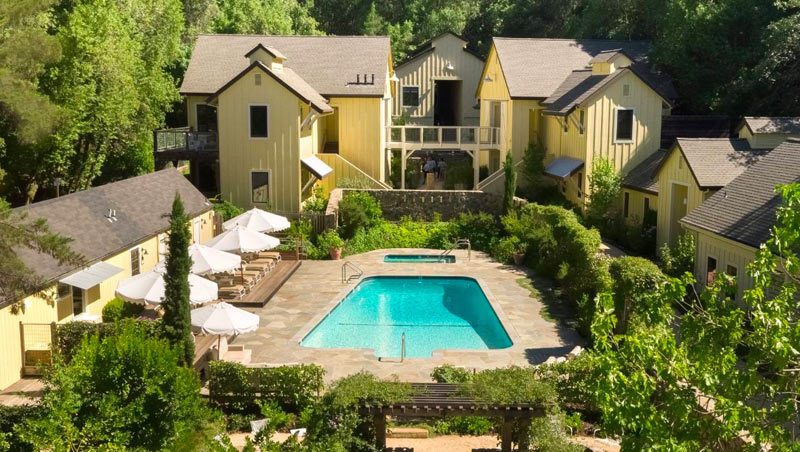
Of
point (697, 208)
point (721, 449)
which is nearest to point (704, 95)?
point (697, 208)

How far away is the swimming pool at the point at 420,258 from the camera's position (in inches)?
1270

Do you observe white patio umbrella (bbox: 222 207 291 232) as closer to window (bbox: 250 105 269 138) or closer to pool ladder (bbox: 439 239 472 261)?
window (bbox: 250 105 269 138)

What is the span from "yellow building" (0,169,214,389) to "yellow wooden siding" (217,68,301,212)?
433cm

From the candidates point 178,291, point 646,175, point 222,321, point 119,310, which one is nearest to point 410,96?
point 646,175

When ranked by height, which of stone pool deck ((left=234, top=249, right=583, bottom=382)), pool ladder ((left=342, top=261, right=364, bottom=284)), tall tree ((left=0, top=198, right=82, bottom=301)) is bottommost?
stone pool deck ((left=234, top=249, right=583, bottom=382))

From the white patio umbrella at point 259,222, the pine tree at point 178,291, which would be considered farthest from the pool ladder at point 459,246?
the pine tree at point 178,291

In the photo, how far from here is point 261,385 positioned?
17125 millimetres

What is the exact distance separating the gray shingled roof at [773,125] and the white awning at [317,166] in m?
16.7

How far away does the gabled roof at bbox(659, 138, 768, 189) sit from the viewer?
25.7 metres

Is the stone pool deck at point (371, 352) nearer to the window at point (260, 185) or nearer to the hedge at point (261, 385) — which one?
the hedge at point (261, 385)

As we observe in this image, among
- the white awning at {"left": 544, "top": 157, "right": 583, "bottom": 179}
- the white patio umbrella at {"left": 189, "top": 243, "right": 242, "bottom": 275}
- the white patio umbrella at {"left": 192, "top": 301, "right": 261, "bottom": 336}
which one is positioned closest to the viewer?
the white patio umbrella at {"left": 192, "top": 301, "right": 261, "bottom": 336}

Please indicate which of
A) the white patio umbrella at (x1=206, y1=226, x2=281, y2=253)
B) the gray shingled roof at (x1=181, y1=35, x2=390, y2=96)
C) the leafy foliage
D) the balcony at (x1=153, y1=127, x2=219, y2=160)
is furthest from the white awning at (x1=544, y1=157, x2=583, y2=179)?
the leafy foliage

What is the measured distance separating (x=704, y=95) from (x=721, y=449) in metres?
31.3

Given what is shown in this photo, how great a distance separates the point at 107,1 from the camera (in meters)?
38.1
